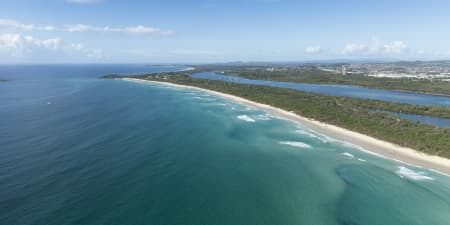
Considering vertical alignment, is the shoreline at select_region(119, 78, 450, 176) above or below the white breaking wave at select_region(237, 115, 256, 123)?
below

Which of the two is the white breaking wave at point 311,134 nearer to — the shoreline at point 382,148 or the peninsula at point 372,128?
the shoreline at point 382,148

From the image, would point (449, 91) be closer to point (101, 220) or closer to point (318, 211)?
point (318, 211)

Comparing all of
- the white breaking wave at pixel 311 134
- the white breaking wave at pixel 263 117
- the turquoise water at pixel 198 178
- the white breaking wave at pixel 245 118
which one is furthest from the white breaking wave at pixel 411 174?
the white breaking wave at pixel 263 117

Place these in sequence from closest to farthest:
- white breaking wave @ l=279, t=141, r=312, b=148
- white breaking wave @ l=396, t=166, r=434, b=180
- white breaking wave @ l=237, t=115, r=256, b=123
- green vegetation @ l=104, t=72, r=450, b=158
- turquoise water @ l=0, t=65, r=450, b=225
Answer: turquoise water @ l=0, t=65, r=450, b=225 → white breaking wave @ l=396, t=166, r=434, b=180 → green vegetation @ l=104, t=72, r=450, b=158 → white breaking wave @ l=279, t=141, r=312, b=148 → white breaking wave @ l=237, t=115, r=256, b=123

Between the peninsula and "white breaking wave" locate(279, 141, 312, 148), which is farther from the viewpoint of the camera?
"white breaking wave" locate(279, 141, 312, 148)

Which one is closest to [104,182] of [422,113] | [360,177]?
[360,177]

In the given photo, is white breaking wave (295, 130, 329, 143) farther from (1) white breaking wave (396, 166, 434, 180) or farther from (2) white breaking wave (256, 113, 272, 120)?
(1) white breaking wave (396, 166, 434, 180)

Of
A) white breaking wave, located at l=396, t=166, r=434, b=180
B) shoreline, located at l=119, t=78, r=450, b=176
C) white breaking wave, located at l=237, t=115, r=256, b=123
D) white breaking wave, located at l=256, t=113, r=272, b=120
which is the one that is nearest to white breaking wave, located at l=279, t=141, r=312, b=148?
shoreline, located at l=119, t=78, r=450, b=176

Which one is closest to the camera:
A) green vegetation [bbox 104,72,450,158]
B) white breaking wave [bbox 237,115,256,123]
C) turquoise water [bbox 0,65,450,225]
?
turquoise water [bbox 0,65,450,225]

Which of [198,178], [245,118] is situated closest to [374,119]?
[245,118]
